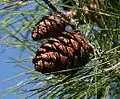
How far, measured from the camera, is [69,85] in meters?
1.00

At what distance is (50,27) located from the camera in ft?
3.09

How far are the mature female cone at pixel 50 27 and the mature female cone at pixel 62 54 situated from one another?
2.2 inches

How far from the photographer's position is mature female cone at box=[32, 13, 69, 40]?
94 centimetres

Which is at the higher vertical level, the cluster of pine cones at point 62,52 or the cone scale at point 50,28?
the cone scale at point 50,28

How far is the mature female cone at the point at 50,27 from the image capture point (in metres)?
0.94

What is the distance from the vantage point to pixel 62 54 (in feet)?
2.79

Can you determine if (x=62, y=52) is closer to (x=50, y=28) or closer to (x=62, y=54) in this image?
(x=62, y=54)

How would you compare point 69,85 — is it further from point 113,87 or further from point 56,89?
point 113,87

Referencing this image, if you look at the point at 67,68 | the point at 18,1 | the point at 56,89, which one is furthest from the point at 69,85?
the point at 18,1

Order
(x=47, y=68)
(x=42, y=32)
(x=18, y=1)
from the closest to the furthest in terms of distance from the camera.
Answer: (x=47, y=68)
(x=42, y=32)
(x=18, y=1)

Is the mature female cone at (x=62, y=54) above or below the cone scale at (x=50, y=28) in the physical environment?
below

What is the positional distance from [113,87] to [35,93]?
0.87 ft

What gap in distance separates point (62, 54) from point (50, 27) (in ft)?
0.38

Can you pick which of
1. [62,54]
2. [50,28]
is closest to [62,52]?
[62,54]
